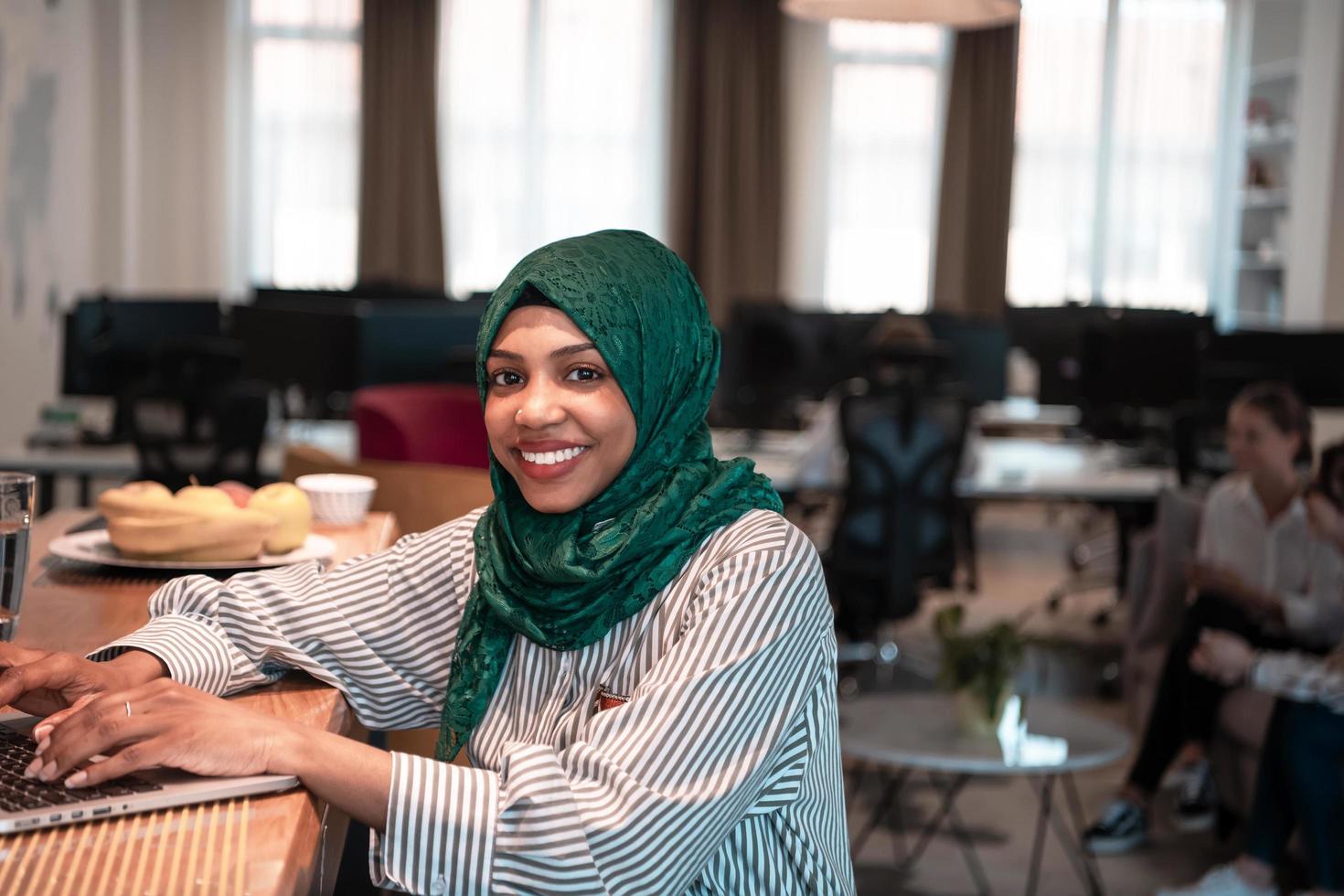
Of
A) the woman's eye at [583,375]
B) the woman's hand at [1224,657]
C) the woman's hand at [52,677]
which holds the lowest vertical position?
the woman's hand at [1224,657]

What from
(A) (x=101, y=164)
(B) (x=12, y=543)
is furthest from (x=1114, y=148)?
(B) (x=12, y=543)

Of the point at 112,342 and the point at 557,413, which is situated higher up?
the point at 557,413

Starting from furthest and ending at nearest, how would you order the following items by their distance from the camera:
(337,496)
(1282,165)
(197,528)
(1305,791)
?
(1282,165) → (1305,791) → (337,496) → (197,528)

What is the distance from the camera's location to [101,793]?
3.06 ft

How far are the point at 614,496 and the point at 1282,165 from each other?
8716 millimetres

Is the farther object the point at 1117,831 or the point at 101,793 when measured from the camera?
the point at 1117,831

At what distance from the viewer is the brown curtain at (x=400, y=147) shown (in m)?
8.68

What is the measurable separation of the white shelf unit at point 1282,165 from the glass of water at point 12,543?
8.01 meters

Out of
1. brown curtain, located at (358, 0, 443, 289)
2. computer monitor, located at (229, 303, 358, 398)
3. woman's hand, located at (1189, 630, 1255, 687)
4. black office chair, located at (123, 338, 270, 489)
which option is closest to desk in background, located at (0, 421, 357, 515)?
black office chair, located at (123, 338, 270, 489)

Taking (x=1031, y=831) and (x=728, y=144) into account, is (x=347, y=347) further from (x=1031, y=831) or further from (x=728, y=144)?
(x=728, y=144)

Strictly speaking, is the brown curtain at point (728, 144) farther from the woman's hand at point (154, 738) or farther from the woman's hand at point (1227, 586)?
the woman's hand at point (154, 738)

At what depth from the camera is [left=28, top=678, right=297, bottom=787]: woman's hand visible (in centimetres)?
96

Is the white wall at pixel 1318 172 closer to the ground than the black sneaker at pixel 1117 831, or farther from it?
farther from it

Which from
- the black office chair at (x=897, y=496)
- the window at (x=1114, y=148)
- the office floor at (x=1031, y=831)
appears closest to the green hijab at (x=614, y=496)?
the office floor at (x=1031, y=831)
